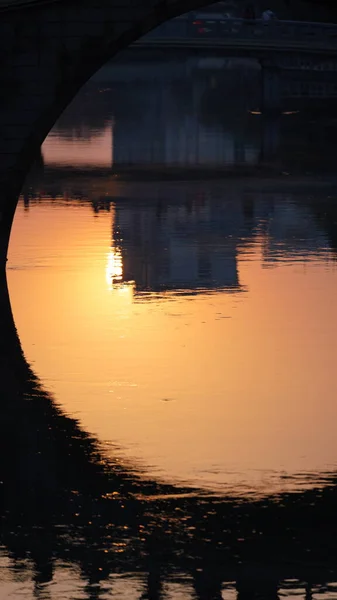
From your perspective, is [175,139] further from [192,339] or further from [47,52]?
A: [192,339]

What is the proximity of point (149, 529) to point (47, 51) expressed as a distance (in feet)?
35.4

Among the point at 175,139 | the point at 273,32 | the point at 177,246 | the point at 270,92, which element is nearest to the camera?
the point at 177,246

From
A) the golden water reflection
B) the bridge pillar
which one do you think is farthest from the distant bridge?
the golden water reflection

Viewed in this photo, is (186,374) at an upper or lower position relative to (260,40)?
upper

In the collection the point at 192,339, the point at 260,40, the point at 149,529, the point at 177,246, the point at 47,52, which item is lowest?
the point at 260,40

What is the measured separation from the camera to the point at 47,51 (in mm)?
21234

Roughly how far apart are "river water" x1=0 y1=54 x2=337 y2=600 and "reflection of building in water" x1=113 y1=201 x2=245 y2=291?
2.0 inches

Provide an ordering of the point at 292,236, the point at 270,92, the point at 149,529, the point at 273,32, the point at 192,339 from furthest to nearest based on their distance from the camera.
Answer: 1. the point at 270,92
2. the point at 273,32
3. the point at 292,236
4. the point at 192,339
5. the point at 149,529

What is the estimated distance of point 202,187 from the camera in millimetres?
35875

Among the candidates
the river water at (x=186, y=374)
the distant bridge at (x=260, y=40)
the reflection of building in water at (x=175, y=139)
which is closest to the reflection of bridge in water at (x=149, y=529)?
the river water at (x=186, y=374)

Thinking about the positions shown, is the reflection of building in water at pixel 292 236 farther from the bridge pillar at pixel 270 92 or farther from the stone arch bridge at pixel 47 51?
the bridge pillar at pixel 270 92

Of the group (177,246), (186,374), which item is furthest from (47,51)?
(186,374)

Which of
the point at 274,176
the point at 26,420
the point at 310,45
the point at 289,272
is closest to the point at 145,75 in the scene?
the point at 310,45

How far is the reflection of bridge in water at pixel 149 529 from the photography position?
34.6 feet
